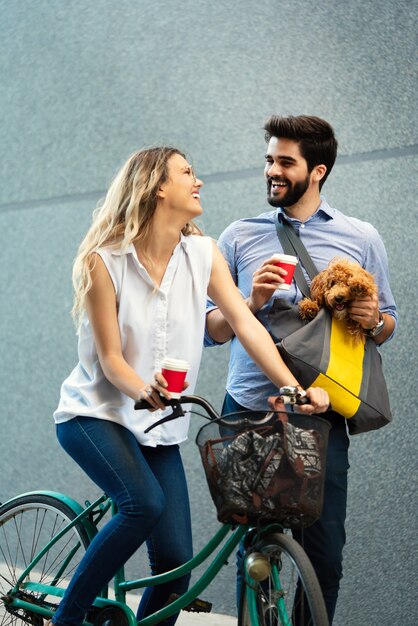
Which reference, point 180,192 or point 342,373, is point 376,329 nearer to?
point 342,373

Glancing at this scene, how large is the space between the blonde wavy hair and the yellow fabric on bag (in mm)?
561

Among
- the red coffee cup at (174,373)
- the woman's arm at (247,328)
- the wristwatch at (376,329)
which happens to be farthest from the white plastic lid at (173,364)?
the wristwatch at (376,329)

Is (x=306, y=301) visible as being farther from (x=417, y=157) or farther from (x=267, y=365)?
(x=417, y=157)

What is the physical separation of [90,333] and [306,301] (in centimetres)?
57

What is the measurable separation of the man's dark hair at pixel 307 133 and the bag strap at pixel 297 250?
18 centimetres

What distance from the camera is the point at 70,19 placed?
4254 mm

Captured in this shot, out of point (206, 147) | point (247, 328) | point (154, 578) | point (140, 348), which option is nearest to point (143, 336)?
point (140, 348)

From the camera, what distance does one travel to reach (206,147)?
12.6 ft

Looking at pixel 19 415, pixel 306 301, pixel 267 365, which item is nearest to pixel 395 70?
pixel 306 301

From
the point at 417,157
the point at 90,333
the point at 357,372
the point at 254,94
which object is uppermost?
the point at 254,94

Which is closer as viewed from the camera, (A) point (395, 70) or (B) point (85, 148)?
(A) point (395, 70)

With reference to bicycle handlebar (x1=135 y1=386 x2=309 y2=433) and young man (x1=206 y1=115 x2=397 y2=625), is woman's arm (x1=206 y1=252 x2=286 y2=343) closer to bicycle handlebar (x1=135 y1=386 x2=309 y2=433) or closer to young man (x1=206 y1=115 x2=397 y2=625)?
young man (x1=206 y1=115 x2=397 y2=625)

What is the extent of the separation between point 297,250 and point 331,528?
2.48 feet

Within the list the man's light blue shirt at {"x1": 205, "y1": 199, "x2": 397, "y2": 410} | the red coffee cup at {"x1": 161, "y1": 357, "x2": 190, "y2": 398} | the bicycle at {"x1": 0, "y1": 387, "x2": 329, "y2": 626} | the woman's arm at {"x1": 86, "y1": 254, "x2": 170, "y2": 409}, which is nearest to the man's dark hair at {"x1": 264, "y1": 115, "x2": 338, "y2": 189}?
the man's light blue shirt at {"x1": 205, "y1": 199, "x2": 397, "y2": 410}
